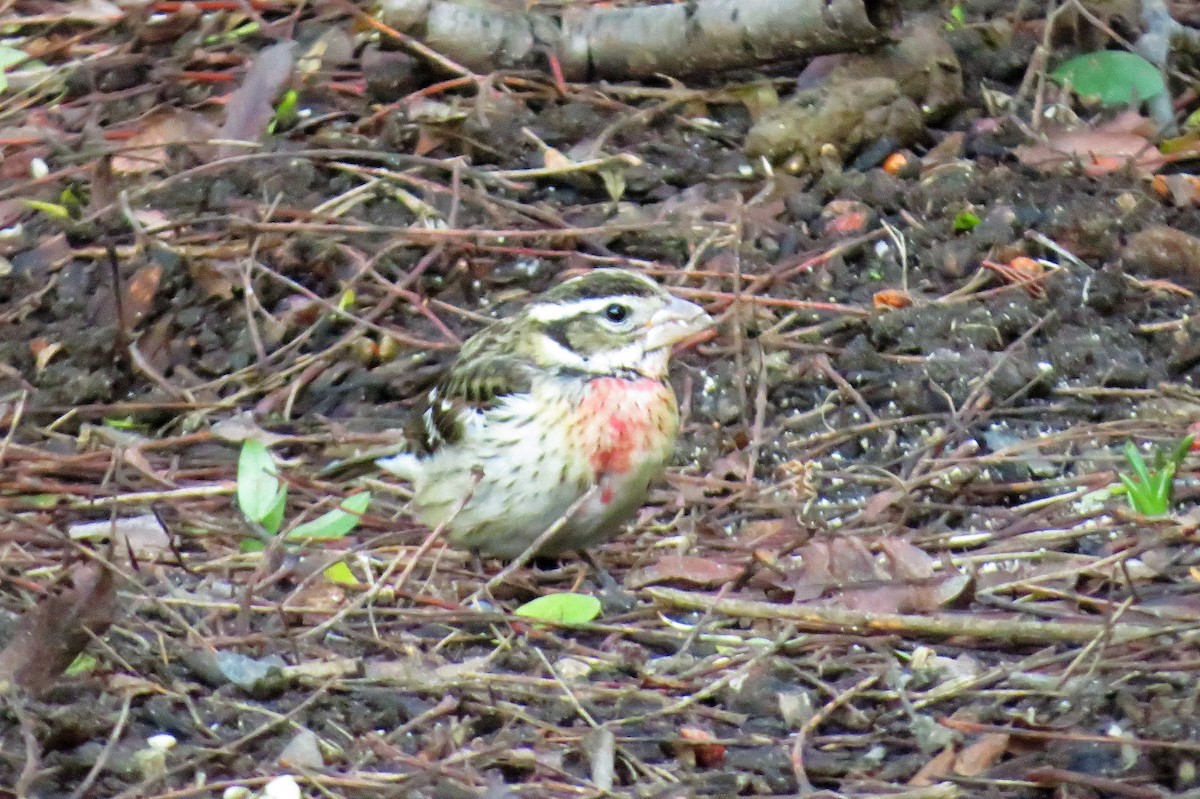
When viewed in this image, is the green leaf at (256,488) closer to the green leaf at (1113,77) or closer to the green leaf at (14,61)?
the green leaf at (14,61)

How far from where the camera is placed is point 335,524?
5.46 metres

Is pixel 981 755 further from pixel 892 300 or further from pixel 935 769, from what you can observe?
pixel 892 300

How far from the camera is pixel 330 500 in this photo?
19.2 feet

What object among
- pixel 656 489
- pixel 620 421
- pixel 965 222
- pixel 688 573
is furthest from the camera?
pixel 965 222

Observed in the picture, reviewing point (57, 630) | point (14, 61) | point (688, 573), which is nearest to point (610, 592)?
point (688, 573)

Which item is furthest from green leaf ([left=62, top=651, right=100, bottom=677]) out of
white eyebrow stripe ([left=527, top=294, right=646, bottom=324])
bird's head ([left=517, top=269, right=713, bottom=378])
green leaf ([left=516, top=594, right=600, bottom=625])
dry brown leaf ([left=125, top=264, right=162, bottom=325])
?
dry brown leaf ([left=125, top=264, right=162, bottom=325])

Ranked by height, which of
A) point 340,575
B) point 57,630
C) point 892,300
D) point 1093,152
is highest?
point 57,630

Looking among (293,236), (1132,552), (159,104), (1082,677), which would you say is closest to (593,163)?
(293,236)

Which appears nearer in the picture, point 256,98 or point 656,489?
point 656,489

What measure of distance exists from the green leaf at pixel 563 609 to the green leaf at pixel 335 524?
2.43 feet

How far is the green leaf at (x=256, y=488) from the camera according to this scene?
5352mm

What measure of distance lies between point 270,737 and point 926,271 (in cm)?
366

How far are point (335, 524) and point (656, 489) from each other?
3.58 ft

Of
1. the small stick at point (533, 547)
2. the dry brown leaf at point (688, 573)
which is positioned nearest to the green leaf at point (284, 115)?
the small stick at point (533, 547)
